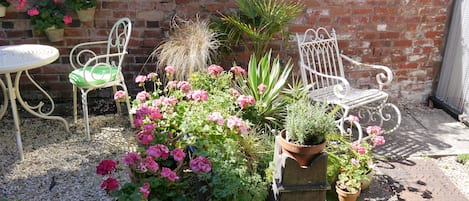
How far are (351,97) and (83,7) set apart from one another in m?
2.36

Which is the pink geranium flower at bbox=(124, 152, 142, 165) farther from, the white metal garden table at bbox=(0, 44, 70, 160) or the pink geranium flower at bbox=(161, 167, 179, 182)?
the white metal garden table at bbox=(0, 44, 70, 160)

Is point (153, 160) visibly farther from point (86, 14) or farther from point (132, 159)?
point (86, 14)

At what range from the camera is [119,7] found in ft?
12.0

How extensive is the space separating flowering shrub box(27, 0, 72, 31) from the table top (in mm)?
355

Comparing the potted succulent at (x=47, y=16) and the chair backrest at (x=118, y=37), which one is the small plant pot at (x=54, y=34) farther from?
the chair backrest at (x=118, y=37)

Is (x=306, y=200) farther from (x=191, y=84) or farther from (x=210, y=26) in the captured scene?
(x=210, y=26)

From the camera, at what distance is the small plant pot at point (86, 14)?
11.6 feet

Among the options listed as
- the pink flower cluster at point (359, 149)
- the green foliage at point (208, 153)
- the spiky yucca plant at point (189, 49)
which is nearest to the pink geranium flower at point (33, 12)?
the spiky yucca plant at point (189, 49)

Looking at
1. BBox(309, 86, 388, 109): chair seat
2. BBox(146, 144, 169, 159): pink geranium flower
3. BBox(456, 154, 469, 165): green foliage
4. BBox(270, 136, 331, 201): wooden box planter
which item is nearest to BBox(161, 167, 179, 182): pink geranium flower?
BBox(146, 144, 169, 159): pink geranium flower

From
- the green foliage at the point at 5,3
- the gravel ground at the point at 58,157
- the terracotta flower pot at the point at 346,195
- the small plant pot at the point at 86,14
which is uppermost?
the green foliage at the point at 5,3

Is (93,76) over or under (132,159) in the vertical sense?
over

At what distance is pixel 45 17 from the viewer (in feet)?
11.4

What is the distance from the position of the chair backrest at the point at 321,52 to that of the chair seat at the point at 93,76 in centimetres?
161

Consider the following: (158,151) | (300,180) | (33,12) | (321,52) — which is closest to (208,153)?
(158,151)
